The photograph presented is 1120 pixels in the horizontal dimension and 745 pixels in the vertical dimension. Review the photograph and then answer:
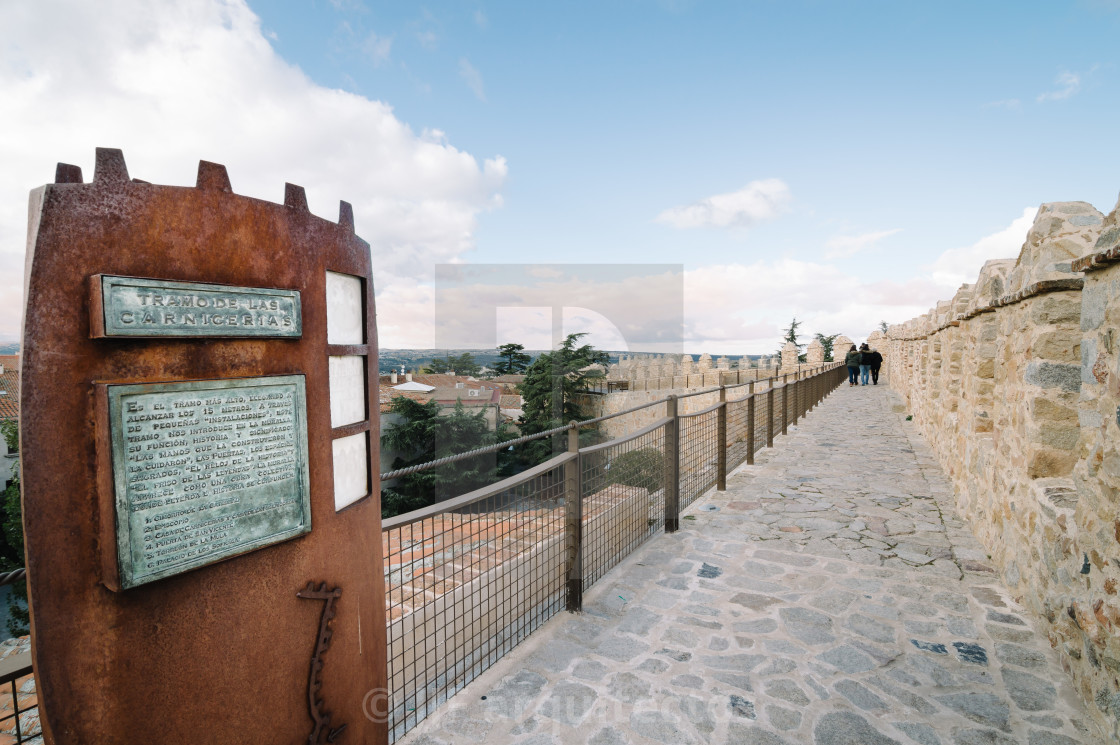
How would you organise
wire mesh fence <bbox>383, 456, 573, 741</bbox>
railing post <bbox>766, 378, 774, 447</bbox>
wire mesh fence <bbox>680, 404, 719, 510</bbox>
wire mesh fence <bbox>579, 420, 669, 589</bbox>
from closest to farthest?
wire mesh fence <bbox>383, 456, 573, 741</bbox>
wire mesh fence <bbox>579, 420, 669, 589</bbox>
wire mesh fence <bbox>680, 404, 719, 510</bbox>
railing post <bbox>766, 378, 774, 447</bbox>

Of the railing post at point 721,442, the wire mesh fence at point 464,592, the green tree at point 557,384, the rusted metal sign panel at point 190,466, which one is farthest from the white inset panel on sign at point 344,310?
the green tree at point 557,384

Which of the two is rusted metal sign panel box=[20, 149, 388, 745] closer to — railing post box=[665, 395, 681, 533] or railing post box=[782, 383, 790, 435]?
railing post box=[665, 395, 681, 533]

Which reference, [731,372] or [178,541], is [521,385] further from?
[178,541]

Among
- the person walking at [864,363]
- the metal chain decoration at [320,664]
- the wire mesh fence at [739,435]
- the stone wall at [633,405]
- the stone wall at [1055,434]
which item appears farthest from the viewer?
the person walking at [864,363]

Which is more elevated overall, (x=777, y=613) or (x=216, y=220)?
(x=216, y=220)

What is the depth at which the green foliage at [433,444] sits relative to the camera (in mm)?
23750


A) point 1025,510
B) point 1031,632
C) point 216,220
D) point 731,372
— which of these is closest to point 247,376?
point 216,220

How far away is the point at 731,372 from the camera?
79.8ft

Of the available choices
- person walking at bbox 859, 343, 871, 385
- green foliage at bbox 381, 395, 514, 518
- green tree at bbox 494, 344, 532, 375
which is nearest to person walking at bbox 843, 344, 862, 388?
person walking at bbox 859, 343, 871, 385

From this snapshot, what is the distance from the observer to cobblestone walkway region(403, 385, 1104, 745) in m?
2.46

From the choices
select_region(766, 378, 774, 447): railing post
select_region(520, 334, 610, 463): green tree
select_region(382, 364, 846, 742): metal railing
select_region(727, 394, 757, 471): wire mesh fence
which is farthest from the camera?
select_region(520, 334, 610, 463): green tree

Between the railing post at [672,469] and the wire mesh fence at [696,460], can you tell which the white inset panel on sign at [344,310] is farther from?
the wire mesh fence at [696,460]

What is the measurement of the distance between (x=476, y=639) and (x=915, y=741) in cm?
280

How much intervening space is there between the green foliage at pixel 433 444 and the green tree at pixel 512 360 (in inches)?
726
